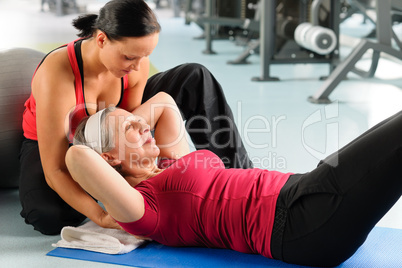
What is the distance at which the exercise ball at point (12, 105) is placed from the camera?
2.26 metres

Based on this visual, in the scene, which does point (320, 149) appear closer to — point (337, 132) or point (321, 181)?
point (337, 132)

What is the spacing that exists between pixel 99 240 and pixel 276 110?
6.59 ft

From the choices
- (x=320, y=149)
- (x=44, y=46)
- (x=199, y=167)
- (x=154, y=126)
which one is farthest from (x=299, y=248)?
(x=44, y=46)

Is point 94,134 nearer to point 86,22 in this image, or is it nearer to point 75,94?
point 75,94

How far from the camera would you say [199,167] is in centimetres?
178

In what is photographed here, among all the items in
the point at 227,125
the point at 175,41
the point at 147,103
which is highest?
the point at 147,103

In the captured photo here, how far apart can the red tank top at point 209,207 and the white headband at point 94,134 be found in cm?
19

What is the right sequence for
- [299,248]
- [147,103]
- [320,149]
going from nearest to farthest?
[299,248] → [147,103] → [320,149]

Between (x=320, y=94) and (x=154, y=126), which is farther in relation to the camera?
(x=320, y=94)

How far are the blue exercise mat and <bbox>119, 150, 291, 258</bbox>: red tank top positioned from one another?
36 mm

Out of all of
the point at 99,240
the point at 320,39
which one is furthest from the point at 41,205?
the point at 320,39

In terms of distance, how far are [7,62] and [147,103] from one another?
0.65 meters

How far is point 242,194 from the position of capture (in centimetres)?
170

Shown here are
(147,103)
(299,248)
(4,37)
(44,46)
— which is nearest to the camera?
(299,248)
